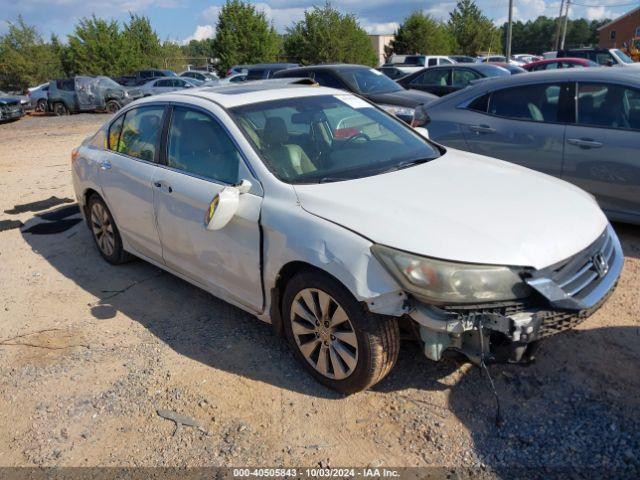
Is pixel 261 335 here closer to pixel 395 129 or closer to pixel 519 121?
pixel 395 129

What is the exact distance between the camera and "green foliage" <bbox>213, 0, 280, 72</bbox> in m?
36.7

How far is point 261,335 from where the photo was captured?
13.1 ft

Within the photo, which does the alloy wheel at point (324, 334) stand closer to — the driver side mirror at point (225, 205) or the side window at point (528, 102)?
the driver side mirror at point (225, 205)

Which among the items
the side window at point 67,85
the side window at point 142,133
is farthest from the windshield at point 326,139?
the side window at point 67,85

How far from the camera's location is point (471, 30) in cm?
4747

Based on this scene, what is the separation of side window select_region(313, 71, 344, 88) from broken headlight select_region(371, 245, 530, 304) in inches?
327

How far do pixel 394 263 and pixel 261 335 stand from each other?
157 centimetres

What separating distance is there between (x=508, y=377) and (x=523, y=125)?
3261 millimetres

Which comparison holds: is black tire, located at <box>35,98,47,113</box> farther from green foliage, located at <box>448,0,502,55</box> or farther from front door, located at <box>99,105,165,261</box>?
green foliage, located at <box>448,0,502,55</box>

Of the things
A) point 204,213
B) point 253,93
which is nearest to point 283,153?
point 204,213

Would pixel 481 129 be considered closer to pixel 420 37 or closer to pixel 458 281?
pixel 458 281

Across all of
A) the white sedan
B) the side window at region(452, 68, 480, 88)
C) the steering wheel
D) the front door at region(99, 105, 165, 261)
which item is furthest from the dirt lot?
the side window at region(452, 68, 480, 88)

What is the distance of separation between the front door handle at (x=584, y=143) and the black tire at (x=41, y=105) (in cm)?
2573

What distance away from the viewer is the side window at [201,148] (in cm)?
371
